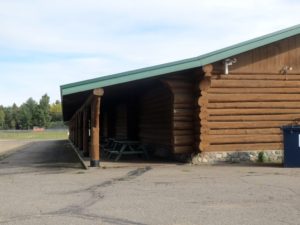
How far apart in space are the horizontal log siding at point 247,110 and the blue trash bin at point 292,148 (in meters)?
1.96

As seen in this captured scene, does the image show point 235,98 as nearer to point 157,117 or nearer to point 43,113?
point 157,117

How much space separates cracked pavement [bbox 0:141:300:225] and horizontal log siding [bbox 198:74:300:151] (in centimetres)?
200

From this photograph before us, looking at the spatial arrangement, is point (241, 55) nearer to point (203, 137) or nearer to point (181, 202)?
point (203, 137)

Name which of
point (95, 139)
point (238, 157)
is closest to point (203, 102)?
A: point (238, 157)

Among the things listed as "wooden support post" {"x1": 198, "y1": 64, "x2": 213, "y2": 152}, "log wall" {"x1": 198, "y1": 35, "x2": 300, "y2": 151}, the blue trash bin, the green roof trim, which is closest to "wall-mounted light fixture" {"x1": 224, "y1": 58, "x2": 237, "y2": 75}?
"log wall" {"x1": 198, "y1": 35, "x2": 300, "y2": 151}

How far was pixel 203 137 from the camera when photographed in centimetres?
1577

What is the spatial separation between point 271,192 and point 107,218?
3824mm

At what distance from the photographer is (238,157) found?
16156 mm

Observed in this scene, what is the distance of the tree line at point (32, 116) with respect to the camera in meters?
121

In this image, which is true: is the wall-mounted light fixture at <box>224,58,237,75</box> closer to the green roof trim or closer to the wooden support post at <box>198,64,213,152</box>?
the green roof trim

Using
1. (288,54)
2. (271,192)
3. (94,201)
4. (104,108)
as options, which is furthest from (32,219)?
(104,108)

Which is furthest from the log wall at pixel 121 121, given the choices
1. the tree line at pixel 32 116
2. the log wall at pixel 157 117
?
the tree line at pixel 32 116

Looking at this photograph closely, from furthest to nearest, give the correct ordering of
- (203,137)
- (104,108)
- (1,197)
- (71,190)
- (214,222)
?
(104,108)
(203,137)
(71,190)
(1,197)
(214,222)

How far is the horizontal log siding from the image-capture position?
16.0m
